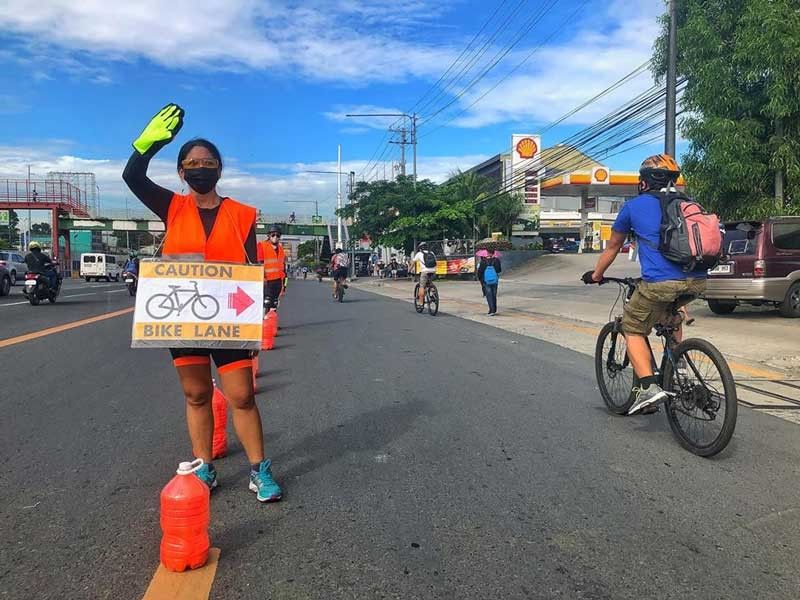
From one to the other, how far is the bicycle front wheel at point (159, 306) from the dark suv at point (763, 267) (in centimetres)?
1057

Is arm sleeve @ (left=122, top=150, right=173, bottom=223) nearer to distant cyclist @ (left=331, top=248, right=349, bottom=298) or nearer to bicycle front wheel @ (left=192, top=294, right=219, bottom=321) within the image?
bicycle front wheel @ (left=192, top=294, right=219, bottom=321)

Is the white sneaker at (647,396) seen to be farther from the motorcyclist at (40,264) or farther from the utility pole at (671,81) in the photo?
the motorcyclist at (40,264)

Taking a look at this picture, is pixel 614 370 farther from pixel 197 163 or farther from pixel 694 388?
pixel 197 163

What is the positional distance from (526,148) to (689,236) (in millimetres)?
57409

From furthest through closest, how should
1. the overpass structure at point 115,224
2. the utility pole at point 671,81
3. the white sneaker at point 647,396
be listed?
1. the overpass structure at point 115,224
2. the utility pole at point 671,81
3. the white sneaker at point 647,396

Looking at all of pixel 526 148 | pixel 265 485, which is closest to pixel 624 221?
pixel 265 485

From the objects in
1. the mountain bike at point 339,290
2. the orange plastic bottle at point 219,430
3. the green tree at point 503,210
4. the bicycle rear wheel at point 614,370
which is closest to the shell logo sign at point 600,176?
the green tree at point 503,210

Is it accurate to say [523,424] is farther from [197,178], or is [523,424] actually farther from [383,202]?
[383,202]

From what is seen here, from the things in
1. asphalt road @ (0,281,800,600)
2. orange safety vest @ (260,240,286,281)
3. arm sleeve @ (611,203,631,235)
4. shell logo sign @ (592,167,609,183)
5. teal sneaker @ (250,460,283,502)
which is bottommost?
asphalt road @ (0,281,800,600)

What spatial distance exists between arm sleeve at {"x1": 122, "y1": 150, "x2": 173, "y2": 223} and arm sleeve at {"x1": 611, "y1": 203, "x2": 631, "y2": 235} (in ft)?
9.81

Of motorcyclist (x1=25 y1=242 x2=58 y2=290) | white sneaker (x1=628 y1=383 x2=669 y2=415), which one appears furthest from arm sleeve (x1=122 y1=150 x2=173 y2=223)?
motorcyclist (x1=25 y1=242 x2=58 y2=290)

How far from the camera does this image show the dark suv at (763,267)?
37.2ft

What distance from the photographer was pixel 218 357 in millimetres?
3457

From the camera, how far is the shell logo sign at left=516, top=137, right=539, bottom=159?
59.2 m
